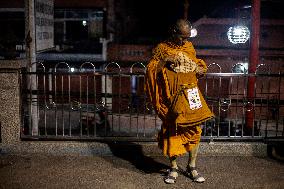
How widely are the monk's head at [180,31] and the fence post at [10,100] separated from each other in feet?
9.91

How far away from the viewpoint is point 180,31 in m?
5.05

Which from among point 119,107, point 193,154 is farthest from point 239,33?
point 193,154

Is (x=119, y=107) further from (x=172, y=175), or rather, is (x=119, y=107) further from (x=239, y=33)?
(x=239, y=33)

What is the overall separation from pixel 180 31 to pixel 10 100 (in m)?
3.43

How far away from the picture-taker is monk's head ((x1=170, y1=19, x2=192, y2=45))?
5059mm

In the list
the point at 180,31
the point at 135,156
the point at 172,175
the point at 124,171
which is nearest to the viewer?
the point at 180,31

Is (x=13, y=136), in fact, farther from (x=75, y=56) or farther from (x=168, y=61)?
(x=75, y=56)

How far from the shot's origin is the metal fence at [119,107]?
22.7ft

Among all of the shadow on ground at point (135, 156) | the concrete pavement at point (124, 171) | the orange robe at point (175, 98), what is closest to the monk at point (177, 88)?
the orange robe at point (175, 98)

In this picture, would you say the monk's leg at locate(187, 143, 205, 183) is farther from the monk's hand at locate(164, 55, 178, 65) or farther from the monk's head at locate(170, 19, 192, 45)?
the monk's head at locate(170, 19, 192, 45)

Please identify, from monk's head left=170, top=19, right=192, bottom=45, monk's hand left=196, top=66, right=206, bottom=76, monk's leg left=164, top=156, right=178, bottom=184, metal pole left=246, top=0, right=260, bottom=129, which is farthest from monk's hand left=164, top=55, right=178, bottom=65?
metal pole left=246, top=0, right=260, bottom=129

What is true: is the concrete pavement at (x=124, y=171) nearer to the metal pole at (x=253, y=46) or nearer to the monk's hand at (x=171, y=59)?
the monk's hand at (x=171, y=59)

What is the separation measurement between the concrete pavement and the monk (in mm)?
607

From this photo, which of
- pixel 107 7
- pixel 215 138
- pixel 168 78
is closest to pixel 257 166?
pixel 215 138
